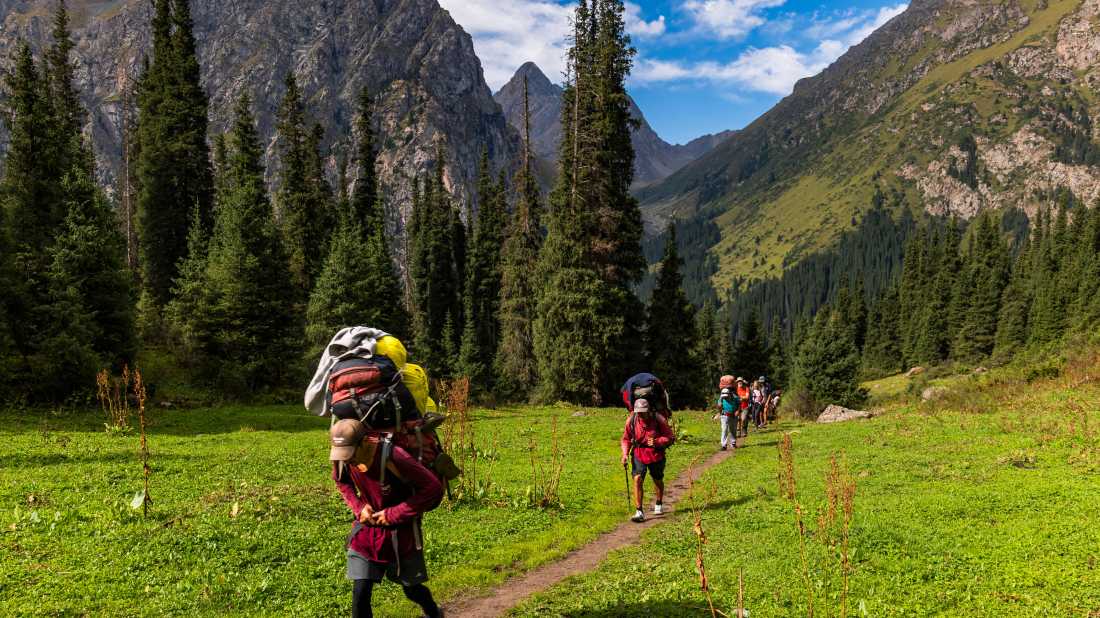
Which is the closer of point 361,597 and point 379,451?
point 379,451

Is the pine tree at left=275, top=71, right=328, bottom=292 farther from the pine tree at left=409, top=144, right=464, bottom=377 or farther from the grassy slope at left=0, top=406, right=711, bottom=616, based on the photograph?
the grassy slope at left=0, top=406, right=711, bottom=616

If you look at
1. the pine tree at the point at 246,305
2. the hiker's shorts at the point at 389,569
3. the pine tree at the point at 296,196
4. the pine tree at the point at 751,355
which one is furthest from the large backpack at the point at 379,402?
the pine tree at the point at 751,355

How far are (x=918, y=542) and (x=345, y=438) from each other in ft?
29.6

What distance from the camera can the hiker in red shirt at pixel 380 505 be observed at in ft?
16.7

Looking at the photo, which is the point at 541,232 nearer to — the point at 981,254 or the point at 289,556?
the point at 289,556

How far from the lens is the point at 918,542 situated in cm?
895

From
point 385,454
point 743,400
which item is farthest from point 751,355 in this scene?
point 385,454

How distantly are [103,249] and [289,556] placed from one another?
22787 millimetres

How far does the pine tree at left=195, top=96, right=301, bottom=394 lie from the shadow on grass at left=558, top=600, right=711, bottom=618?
3001cm

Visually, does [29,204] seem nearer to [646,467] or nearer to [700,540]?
[646,467]

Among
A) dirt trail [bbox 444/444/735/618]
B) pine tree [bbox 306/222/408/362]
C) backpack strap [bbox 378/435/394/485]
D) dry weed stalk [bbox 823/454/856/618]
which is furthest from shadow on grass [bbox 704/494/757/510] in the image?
pine tree [bbox 306/222/408/362]

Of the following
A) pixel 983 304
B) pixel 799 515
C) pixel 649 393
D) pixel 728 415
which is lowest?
pixel 728 415

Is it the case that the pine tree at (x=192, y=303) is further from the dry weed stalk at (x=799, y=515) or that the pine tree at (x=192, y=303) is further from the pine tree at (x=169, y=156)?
the dry weed stalk at (x=799, y=515)

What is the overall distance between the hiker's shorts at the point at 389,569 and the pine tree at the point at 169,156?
42.5m
